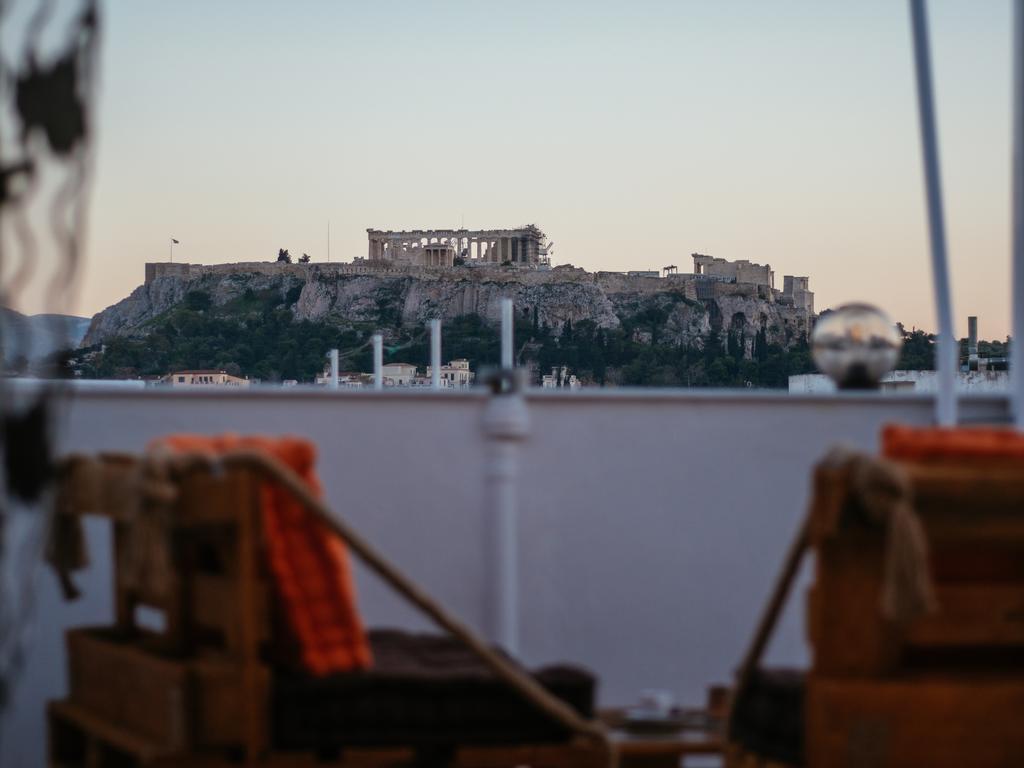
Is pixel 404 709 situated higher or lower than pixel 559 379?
lower

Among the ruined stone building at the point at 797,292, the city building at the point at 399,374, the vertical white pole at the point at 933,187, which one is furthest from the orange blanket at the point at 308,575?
the ruined stone building at the point at 797,292

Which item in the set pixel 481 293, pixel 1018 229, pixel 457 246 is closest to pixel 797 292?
pixel 481 293

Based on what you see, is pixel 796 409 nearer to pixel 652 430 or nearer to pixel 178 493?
pixel 652 430

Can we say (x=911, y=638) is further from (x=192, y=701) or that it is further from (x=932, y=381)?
(x=932, y=381)

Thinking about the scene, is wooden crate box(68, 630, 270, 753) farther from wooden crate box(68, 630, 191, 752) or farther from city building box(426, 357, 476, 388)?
city building box(426, 357, 476, 388)

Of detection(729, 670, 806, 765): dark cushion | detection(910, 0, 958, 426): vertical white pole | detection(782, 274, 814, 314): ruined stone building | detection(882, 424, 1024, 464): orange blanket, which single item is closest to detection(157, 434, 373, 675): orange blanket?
detection(729, 670, 806, 765): dark cushion

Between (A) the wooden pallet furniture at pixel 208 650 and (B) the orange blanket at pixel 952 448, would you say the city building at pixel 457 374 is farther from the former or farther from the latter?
(B) the orange blanket at pixel 952 448

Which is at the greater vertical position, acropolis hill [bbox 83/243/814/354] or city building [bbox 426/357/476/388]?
acropolis hill [bbox 83/243/814/354]
